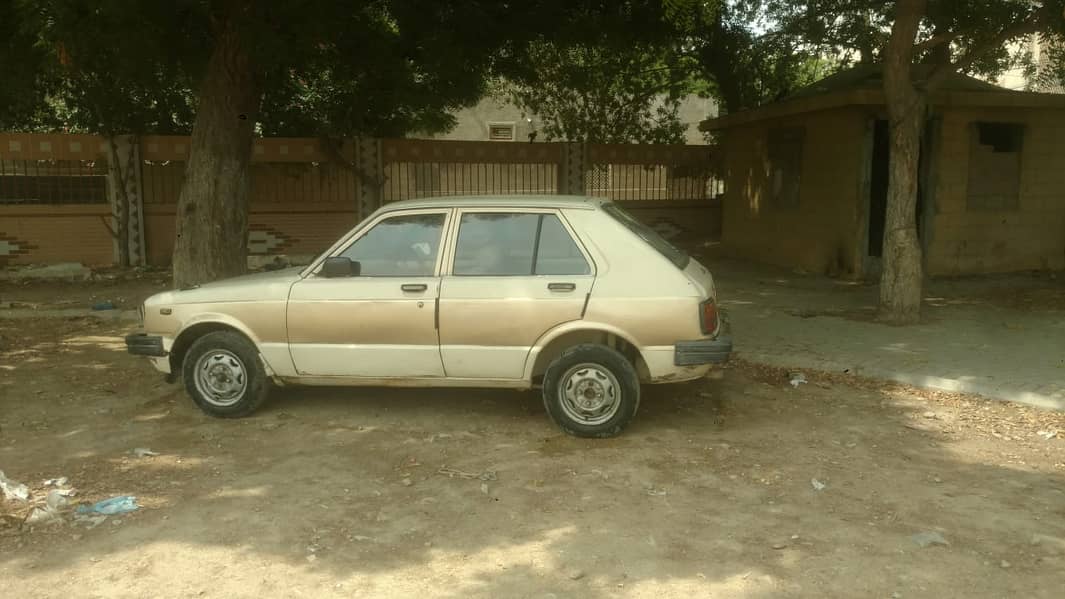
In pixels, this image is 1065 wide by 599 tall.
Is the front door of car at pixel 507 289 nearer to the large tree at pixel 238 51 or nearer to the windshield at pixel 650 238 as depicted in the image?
the windshield at pixel 650 238

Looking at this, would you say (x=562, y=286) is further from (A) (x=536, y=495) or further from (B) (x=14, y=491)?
(B) (x=14, y=491)

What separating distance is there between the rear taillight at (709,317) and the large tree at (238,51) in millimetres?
5090

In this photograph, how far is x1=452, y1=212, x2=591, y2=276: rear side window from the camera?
5805 mm

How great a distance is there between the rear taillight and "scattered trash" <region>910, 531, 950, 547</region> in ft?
5.81

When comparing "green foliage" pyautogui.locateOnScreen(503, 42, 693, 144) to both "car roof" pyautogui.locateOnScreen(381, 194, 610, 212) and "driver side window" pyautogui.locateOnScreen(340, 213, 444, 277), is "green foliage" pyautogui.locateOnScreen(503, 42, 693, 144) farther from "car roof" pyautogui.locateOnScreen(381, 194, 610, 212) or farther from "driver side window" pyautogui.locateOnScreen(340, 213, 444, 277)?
"driver side window" pyautogui.locateOnScreen(340, 213, 444, 277)

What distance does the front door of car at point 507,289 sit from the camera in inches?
224

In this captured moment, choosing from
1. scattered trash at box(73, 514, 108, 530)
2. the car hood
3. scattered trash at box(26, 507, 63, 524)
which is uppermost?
the car hood

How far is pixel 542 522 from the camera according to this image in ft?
14.7

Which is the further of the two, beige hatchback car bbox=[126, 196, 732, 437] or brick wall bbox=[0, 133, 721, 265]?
brick wall bbox=[0, 133, 721, 265]

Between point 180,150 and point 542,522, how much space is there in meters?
12.0

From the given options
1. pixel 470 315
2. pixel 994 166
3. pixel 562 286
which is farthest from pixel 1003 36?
pixel 470 315

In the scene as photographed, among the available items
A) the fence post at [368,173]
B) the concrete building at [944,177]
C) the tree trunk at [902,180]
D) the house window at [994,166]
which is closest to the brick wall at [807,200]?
the concrete building at [944,177]

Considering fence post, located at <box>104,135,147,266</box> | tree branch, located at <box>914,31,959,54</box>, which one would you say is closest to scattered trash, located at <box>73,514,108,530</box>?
tree branch, located at <box>914,31,959,54</box>

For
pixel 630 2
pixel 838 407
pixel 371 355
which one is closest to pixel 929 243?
pixel 630 2
